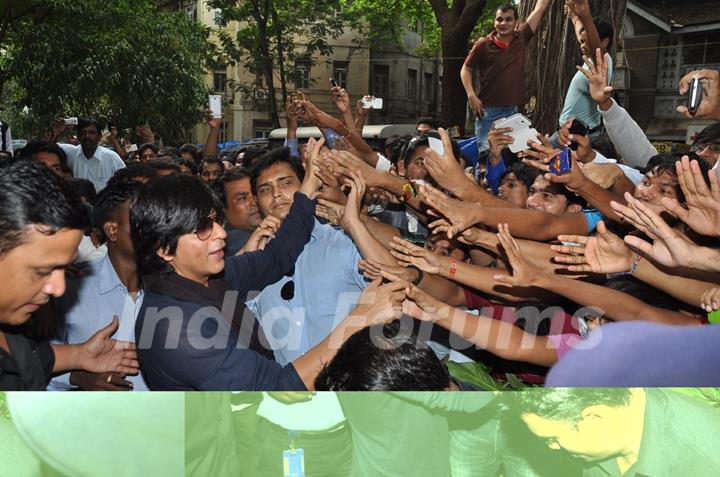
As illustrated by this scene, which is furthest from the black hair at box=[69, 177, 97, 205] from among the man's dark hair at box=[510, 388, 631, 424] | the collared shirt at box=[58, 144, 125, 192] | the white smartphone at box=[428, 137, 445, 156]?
the man's dark hair at box=[510, 388, 631, 424]

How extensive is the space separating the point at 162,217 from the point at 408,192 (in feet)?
4.83

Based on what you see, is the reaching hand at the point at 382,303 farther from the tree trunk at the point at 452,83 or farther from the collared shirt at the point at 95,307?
the tree trunk at the point at 452,83

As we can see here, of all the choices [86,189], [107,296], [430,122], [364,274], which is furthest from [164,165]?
[430,122]

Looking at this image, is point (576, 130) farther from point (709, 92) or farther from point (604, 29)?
point (604, 29)

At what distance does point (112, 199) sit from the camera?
266 centimetres

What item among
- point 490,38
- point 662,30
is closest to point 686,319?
point 490,38

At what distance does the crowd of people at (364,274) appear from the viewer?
1.72m

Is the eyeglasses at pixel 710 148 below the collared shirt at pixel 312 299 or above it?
above

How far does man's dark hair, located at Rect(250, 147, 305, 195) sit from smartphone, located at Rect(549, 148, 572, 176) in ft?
3.95

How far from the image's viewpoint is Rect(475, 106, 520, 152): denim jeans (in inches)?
194

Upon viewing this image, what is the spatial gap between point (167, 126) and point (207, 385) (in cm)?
538

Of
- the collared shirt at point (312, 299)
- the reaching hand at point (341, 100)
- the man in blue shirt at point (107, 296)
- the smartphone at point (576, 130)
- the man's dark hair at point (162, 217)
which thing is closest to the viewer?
the man's dark hair at point (162, 217)

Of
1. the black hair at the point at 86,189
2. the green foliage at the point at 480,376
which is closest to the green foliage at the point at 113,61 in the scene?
the black hair at the point at 86,189

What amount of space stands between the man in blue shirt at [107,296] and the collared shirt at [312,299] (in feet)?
1.62
